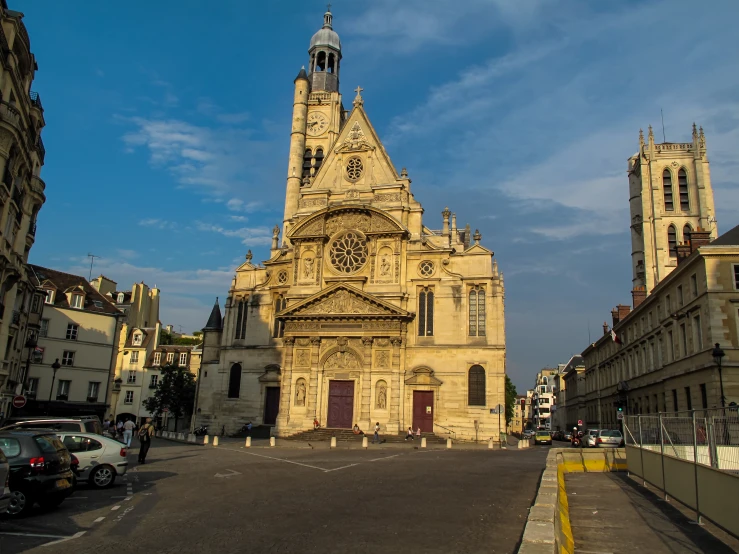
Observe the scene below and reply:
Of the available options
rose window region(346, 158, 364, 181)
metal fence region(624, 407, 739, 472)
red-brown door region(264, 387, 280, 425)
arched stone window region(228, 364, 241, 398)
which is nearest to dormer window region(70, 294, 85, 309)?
arched stone window region(228, 364, 241, 398)

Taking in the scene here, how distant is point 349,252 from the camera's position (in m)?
41.8

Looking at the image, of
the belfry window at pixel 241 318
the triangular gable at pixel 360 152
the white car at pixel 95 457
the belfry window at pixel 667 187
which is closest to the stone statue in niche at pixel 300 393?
the belfry window at pixel 241 318

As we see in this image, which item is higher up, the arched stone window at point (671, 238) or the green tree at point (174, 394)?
the arched stone window at point (671, 238)

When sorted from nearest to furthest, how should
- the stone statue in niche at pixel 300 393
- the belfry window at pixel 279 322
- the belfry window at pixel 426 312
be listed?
1. the belfry window at pixel 426 312
2. the stone statue in niche at pixel 300 393
3. the belfry window at pixel 279 322

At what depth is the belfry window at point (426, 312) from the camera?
39.1m

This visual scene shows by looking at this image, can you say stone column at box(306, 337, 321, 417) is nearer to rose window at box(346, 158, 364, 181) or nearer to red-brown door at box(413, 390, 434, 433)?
red-brown door at box(413, 390, 434, 433)

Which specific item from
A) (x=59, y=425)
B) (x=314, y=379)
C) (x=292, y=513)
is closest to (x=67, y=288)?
(x=314, y=379)

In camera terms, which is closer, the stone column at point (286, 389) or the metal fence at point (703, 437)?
the metal fence at point (703, 437)

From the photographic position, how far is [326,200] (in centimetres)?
4334

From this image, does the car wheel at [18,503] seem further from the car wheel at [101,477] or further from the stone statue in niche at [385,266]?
the stone statue in niche at [385,266]

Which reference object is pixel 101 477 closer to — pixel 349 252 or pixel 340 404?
pixel 340 404

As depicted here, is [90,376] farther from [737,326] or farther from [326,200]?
[737,326]

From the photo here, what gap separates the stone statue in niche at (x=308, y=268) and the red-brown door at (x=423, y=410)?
36.8ft

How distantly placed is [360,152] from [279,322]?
555 inches
